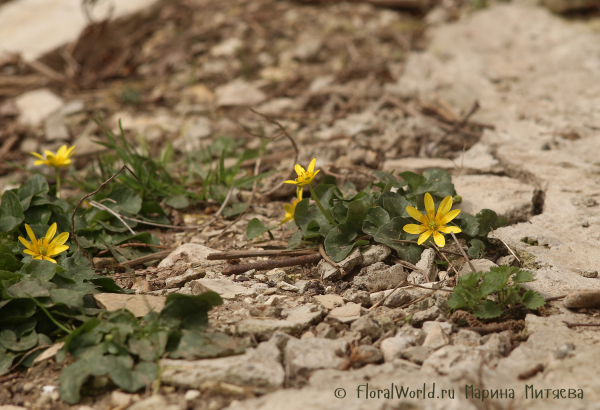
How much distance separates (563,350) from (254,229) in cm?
134

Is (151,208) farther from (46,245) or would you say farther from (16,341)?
(16,341)

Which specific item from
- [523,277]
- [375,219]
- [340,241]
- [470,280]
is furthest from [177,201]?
[523,277]

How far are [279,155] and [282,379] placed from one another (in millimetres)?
1806

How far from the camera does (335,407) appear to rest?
51.7 inches

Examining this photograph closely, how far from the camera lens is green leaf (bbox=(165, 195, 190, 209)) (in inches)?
104

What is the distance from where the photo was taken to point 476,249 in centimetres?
198

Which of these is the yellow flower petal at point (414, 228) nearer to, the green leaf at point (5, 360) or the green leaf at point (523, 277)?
the green leaf at point (523, 277)

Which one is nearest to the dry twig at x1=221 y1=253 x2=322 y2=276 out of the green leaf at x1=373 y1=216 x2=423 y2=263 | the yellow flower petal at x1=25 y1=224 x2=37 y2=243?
the green leaf at x1=373 y1=216 x2=423 y2=263

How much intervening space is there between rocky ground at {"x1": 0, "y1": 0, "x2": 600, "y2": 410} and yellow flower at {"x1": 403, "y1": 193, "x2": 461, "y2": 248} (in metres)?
0.11

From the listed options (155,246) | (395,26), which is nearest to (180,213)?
(155,246)

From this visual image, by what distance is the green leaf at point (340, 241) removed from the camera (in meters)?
1.99

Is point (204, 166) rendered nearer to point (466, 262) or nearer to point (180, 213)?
point (180, 213)

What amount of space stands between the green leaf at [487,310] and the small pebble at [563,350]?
0.20 meters

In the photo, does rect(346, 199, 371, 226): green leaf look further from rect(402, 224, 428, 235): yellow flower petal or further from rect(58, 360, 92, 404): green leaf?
A: rect(58, 360, 92, 404): green leaf
